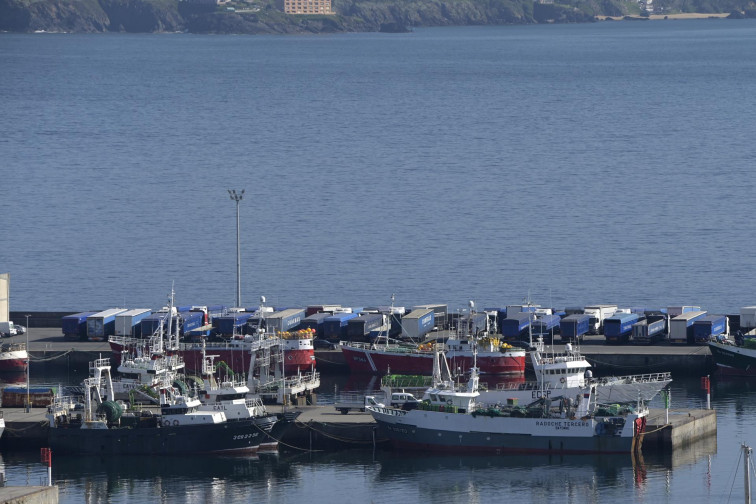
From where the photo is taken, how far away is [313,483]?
→ 80.2 m

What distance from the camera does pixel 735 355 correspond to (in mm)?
102375

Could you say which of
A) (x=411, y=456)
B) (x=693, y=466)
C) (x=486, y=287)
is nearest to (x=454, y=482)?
(x=411, y=456)

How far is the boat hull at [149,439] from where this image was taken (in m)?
83.4

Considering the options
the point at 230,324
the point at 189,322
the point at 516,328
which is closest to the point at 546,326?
the point at 516,328

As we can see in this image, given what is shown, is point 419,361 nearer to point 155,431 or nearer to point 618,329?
point 618,329

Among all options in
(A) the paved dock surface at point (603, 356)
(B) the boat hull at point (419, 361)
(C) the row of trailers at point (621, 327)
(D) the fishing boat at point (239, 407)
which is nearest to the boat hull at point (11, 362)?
(A) the paved dock surface at point (603, 356)

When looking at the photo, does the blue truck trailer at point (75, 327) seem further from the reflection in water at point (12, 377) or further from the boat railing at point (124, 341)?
the reflection in water at point (12, 377)

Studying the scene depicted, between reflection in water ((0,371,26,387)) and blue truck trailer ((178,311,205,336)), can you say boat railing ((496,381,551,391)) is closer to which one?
blue truck trailer ((178,311,205,336))

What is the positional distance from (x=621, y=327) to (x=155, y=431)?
1452 inches

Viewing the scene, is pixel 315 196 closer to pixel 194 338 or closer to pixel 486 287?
pixel 486 287

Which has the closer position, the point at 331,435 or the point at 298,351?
the point at 331,435

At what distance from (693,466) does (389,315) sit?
34541mm

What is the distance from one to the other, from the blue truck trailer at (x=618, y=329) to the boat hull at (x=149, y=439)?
3274cm

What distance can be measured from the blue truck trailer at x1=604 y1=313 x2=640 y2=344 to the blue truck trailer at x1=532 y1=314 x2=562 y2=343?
10.2 ft
